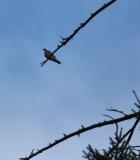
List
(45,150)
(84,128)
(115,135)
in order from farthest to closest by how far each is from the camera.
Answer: (115,135), (84,128), (45,150)

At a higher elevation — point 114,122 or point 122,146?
point 114,122

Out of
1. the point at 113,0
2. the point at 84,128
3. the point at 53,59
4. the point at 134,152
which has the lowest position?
the point at 134,152

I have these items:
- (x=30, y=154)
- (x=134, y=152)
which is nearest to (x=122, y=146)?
(x=134, y=152)

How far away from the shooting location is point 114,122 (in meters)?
5.04

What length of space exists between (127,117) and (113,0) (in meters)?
1.41

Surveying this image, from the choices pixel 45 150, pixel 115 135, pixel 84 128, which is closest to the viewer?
pixel 45 150

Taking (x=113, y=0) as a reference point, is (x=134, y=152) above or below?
below

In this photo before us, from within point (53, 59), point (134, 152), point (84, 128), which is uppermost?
point (53, 59)

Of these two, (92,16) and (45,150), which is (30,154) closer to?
(45,150)

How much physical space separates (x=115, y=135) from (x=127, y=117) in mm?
300

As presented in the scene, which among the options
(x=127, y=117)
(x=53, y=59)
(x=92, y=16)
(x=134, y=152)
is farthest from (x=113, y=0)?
(x=134, y=152)

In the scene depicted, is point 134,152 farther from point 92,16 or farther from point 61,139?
point 92,16

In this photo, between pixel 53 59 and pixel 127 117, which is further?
pixel 127 117

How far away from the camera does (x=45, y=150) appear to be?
4.57 meters
